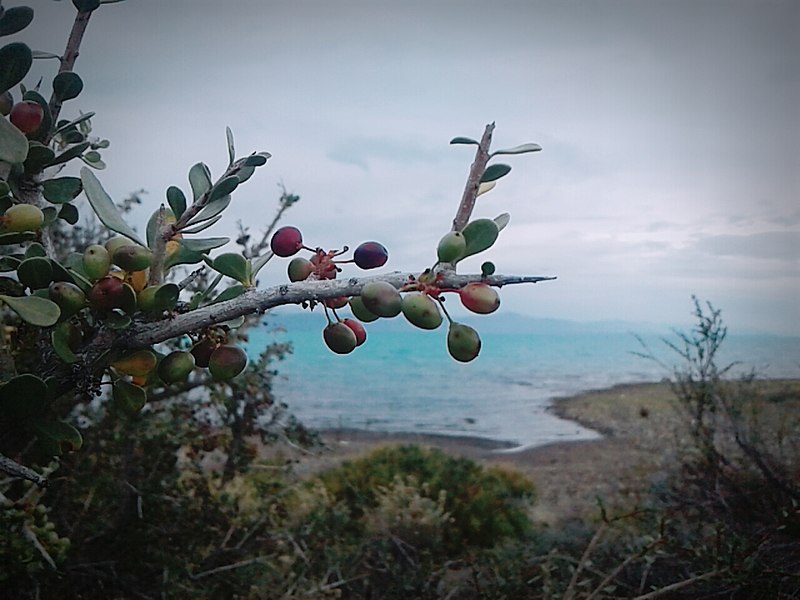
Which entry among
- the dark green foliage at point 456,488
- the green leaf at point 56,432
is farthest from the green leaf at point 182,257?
the dark green foliage at point 456,488

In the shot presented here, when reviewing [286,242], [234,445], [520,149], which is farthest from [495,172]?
[234,445]

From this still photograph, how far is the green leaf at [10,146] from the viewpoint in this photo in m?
0.31

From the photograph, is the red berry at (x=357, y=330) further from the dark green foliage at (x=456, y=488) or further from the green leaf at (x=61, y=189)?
the dark green foliage at (x=456, y=488)

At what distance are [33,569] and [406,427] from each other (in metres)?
1.54

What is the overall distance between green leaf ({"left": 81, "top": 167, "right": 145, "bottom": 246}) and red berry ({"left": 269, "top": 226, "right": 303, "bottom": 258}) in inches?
2.9

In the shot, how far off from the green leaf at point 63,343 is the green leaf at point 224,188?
97 millimetres

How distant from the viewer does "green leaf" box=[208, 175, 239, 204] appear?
0.36m

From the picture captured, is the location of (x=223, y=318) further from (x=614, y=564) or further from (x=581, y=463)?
(x=581, y=463)

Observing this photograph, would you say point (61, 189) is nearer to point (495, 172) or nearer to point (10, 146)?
point (10, 146)

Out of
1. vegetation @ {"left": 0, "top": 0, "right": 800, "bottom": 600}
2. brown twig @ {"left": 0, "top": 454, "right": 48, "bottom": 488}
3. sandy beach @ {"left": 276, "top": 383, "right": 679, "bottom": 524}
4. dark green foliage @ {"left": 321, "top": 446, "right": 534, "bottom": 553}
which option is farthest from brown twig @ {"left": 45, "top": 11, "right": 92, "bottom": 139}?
sandy beach @ {"left": 276, "top": 383, "right": 679, "bottom": 524}

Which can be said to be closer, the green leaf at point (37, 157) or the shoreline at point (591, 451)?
the green leaf at point (37, 157)

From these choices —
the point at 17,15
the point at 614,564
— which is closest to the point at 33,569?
the point at 17,15

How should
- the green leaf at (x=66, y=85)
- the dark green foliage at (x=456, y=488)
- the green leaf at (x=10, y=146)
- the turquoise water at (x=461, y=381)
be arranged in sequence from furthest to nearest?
the turquoise water at (x=461, y=381) → the dark green foliage at (x=456, y=488) → the green leaf at (x=66, y=85) → the green leaf at (x=10, y=146)

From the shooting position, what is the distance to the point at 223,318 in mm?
345
